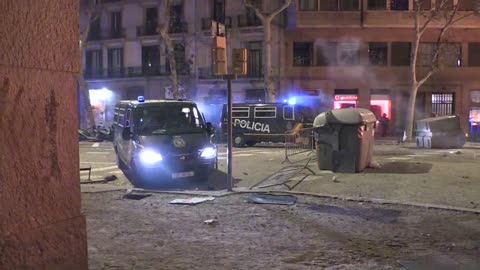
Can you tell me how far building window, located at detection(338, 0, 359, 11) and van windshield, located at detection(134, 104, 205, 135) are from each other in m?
26.4

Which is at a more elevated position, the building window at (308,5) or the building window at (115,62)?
the building window at (308,5)

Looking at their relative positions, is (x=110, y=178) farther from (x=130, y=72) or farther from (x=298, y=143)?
(x=130, y=72)

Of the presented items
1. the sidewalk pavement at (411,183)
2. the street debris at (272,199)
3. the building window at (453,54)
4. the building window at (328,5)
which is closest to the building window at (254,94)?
the building window at (328,5)

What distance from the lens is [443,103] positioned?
125ft

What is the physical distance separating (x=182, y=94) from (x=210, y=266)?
34833mm

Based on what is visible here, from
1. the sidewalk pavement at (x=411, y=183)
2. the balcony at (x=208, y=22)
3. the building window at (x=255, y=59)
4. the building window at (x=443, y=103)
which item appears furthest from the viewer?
the balcony at (x=208, y=22)

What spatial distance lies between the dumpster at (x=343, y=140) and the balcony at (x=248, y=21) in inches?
1072

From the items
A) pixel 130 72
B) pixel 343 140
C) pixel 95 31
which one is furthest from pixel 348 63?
pixel 343 140

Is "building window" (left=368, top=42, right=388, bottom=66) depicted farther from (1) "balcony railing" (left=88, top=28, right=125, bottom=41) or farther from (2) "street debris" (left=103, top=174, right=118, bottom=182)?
(2) "street debris" (left=103, top=174, right=118, bottom=182)

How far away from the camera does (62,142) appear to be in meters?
3.44

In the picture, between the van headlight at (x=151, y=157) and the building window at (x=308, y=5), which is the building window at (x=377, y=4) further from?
the van headlight at (x=151, y=157)

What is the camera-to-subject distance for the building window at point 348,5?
123 feet

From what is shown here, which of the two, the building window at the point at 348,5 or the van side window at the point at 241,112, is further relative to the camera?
the building window at the point at 348,5

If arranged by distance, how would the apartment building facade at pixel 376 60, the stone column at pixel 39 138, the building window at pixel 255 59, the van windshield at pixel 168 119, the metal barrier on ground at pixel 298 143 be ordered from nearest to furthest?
the stone column at pixel 39 138
the van windshield at pixel 168 119
the metal barrier on ground at pixel 298 143
the apartment building facade at pixel 376 60
the building window at pixel 255 59
